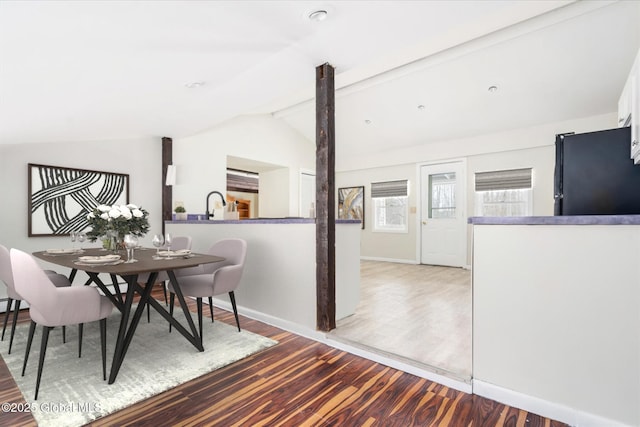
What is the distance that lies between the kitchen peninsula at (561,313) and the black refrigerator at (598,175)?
483 millimetres

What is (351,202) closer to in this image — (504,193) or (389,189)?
(389,189)

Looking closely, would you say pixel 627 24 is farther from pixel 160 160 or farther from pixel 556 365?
pixel 160 160

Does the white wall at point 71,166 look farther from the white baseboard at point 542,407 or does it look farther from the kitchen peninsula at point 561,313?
the white baseboard at point 542,407

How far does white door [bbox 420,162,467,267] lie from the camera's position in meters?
6.12

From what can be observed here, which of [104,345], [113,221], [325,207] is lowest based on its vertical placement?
[104,345]

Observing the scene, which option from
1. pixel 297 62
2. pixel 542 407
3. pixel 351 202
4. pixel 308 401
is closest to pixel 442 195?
pixel 351 202

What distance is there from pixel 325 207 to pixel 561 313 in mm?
1699

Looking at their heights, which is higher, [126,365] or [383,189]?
[383,189]

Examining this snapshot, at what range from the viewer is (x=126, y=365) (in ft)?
7.20

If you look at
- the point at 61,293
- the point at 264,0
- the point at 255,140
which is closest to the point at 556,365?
the point at 264,0

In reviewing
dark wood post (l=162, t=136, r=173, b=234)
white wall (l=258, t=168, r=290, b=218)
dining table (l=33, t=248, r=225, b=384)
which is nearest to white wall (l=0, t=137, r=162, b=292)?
dark wood post (l=162, t=136, r=173, b=234)

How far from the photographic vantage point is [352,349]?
2.48 meters

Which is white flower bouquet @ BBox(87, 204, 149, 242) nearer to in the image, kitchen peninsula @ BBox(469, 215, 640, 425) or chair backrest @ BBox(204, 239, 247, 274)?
chair backrest @ BBox(204, 239, 247, 274)

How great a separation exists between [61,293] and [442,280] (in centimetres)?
467
